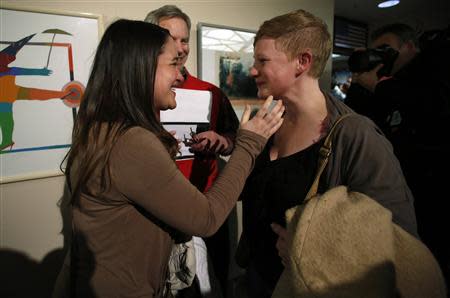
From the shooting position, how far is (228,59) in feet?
5.77

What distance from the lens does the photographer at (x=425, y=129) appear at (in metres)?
1.18

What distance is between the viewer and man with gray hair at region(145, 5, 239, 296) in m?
1.23

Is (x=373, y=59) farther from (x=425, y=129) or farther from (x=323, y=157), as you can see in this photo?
(x=323, y=157)

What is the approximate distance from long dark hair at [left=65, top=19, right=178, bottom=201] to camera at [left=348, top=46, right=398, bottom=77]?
1.04 m

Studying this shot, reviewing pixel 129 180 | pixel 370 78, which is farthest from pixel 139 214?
pixel 370 78

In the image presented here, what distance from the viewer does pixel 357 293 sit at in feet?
1.74

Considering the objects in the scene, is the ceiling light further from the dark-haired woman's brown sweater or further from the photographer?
the dark-haired woman's brown sweater

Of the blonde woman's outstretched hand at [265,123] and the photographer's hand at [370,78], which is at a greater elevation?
the photographer's hand at [370,78]

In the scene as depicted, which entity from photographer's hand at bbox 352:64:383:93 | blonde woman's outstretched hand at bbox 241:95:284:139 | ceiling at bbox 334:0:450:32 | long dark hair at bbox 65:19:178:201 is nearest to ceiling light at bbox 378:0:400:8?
ceiling at bbox 334:0:450:32

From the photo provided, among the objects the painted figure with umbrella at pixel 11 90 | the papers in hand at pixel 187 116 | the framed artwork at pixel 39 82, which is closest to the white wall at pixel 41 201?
the framed artwork at pixel 39 82

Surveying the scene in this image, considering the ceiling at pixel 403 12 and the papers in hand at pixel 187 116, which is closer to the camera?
the papers in hand at pixel 187 116

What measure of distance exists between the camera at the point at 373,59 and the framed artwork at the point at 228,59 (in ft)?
2.25

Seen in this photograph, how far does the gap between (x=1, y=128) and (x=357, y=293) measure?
4.66 ft

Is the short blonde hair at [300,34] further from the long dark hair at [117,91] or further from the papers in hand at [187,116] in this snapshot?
the papers in hand at [187,116]
